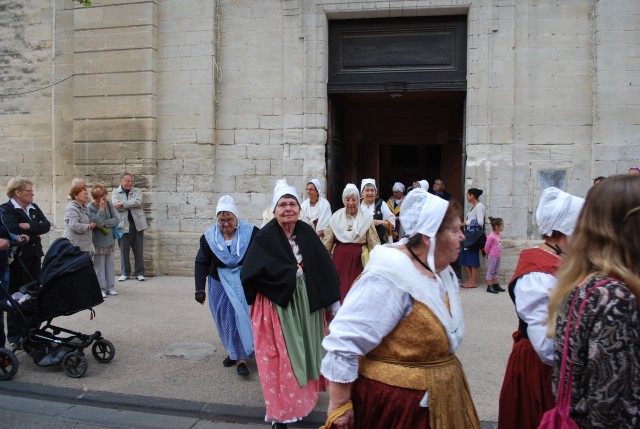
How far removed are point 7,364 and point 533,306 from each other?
488 cm

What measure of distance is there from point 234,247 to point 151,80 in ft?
20.2

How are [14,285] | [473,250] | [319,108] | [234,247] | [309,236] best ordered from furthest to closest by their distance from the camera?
1. [319,108]
2. [473,250]
3. [14,285]
4. [234,247]
5. [309,236]

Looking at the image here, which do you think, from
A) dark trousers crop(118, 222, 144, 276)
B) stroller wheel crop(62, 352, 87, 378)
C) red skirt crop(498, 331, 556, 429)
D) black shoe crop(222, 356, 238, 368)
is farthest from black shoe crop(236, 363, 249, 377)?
dark trousers crop(118, 222, 144, 276)

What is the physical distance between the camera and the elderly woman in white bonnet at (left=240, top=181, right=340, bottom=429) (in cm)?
419

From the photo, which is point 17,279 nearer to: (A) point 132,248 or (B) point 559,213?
(A) point 132,248

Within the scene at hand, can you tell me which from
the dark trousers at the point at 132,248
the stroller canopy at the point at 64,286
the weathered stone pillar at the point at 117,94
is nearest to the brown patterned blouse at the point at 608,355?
the stroller canopy at the point at 64,286

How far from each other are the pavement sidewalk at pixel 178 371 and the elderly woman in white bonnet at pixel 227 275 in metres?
0.30

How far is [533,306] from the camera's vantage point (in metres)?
2.56

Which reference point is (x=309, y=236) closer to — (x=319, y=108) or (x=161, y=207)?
(x=319, y=108)

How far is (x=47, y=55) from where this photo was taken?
11617mm

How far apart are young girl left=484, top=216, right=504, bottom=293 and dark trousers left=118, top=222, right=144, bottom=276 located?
19.5 ft

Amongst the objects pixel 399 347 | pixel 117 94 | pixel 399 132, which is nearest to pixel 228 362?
pixel 399 347

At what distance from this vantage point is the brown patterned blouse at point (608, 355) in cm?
174

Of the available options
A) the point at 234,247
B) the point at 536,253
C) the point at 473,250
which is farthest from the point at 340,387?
the point at 473,250
